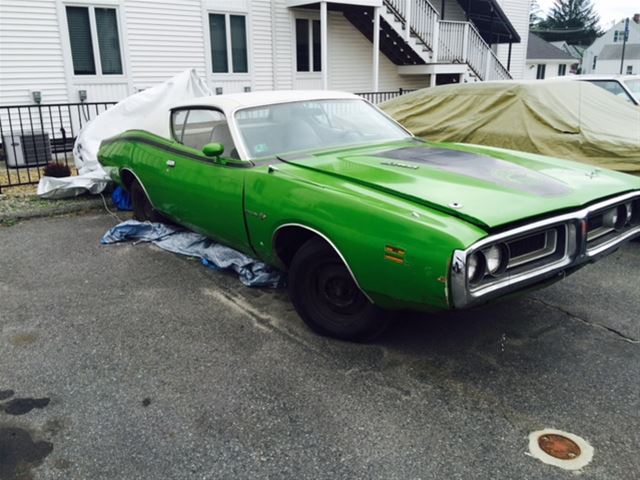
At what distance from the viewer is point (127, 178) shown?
6.03m

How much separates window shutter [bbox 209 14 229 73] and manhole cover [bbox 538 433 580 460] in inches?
509

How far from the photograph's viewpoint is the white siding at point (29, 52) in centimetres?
1072

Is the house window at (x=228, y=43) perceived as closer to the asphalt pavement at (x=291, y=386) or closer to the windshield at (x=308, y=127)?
the windshield at (x=308, y=127)

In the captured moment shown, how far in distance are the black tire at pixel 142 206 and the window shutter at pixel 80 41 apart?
723 centimetres

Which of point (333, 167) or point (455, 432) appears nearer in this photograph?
point (455, 432)

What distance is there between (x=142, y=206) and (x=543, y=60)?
Result: 39324 mm

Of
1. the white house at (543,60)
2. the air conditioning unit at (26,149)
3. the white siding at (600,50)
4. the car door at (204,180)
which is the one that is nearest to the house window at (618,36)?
the white siding at (600,50)

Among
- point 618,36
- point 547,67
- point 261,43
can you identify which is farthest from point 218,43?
point 618,36

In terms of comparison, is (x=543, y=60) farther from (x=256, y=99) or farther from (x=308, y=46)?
(x=256, y=99)

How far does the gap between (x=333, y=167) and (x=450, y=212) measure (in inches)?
41.9

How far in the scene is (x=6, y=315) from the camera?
161 inches

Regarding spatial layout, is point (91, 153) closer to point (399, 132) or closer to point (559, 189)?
point (399, 132)

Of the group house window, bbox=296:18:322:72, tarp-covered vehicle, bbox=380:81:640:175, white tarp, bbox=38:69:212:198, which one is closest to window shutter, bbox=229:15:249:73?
house window, bbox=296:18:322:72

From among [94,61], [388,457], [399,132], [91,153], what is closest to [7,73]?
[94,61]
